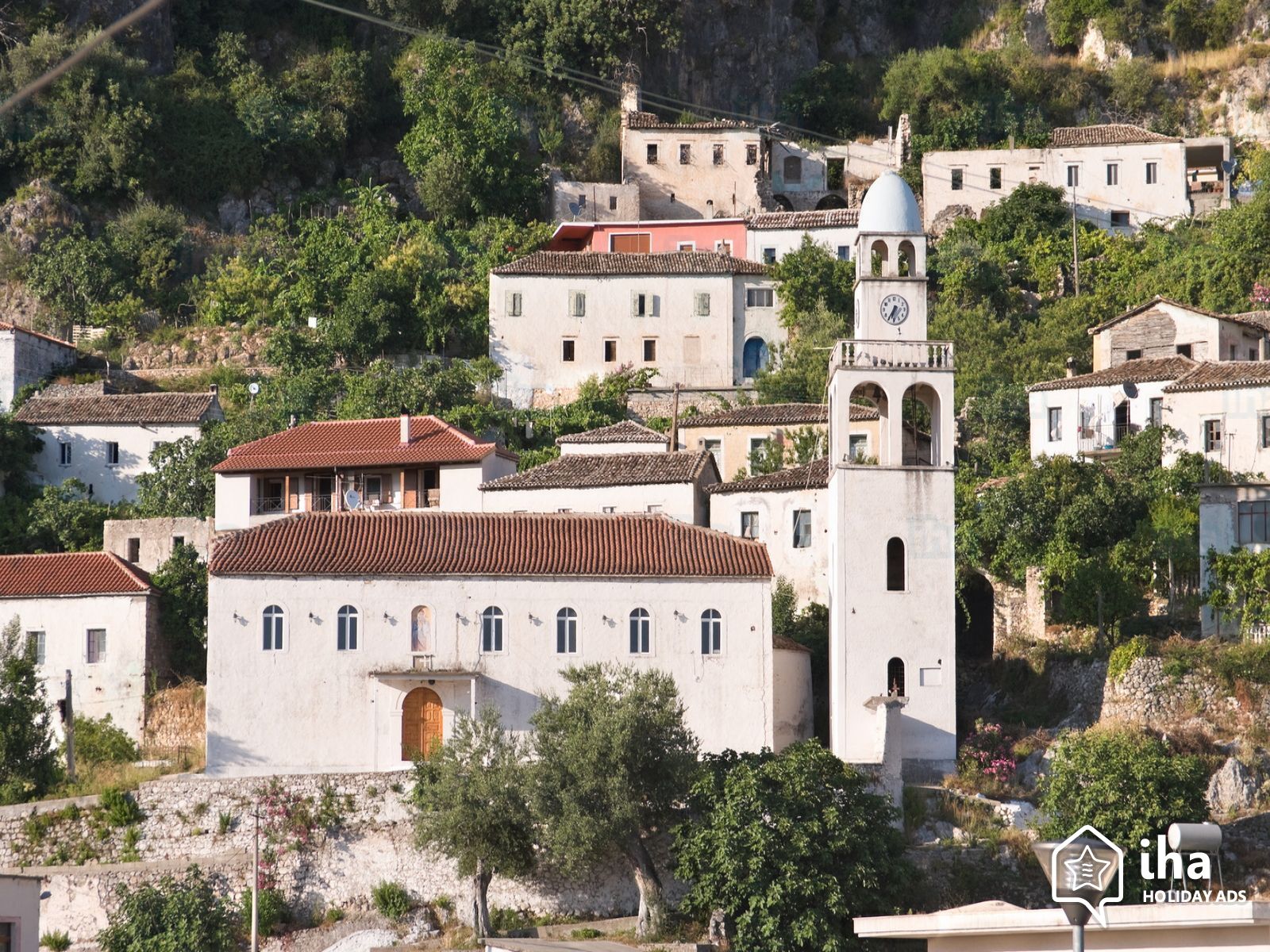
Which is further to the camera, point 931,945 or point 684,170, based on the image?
point 684,170

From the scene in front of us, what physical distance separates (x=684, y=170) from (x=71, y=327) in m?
24.1

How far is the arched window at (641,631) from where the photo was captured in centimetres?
4384

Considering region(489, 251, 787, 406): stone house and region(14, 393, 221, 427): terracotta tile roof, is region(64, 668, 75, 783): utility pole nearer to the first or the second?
region(14, 393, 221, 427): terracotta tile roof

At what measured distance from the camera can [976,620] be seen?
52.5 metres

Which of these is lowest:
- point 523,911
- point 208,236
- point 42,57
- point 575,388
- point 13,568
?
point 523,911

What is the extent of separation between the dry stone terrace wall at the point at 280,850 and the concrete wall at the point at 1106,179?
41.5m

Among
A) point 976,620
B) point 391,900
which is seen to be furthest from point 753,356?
point 391,900

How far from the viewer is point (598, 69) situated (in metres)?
80.9

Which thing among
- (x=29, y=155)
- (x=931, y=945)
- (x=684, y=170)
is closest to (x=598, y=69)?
(x=684, y=170)

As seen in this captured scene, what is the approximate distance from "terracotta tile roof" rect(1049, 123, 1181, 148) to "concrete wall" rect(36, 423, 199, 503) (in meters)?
34.9

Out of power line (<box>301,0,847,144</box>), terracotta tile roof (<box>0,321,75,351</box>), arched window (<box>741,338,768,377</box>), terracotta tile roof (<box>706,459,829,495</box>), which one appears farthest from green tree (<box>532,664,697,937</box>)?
power line (<box>301,0,847,144</box>)

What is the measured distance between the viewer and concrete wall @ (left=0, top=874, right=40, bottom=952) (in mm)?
29422

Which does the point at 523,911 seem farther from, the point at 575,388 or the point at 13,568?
the point at 575,388

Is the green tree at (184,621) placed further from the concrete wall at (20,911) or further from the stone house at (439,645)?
the concrete wall at (20,911)
